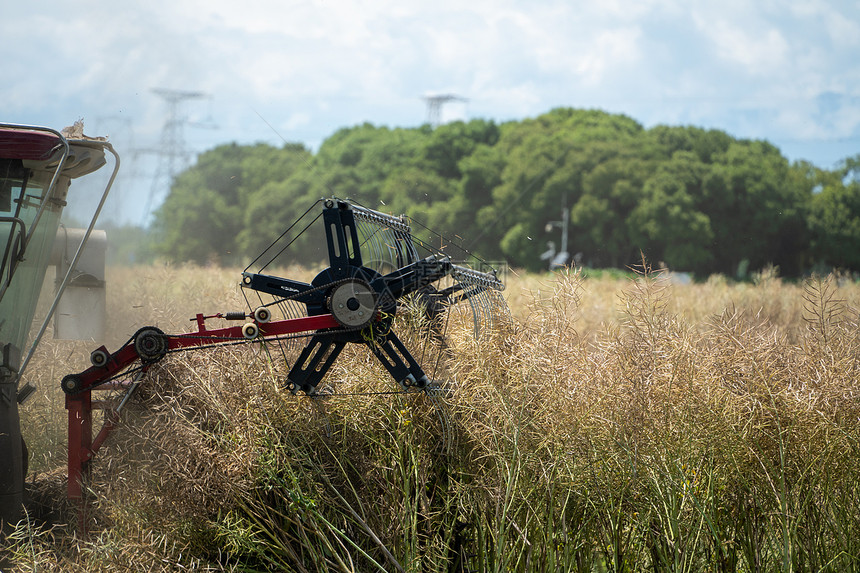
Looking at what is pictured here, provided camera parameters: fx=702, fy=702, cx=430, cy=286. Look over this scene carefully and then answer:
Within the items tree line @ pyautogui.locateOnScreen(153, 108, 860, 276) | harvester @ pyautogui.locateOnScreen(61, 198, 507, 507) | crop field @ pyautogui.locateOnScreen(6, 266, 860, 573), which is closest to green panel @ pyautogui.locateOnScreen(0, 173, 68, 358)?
harvester @ pyautogui.locateOnScreen(61, 198, 507, 507)

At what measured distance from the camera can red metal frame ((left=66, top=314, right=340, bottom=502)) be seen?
11.9 feet

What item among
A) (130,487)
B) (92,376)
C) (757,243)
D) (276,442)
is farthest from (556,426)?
(757,243)

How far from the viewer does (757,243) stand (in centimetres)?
2134

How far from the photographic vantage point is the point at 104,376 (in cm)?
375

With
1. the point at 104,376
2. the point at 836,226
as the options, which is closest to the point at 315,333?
the point at 104,376

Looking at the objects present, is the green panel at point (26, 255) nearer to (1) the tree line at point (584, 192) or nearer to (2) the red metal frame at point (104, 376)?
(2) the red metal frame at point (104, 376)

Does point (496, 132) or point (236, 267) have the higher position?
point (496, 132)

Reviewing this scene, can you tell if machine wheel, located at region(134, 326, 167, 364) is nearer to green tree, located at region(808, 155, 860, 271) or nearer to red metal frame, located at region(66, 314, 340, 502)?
red metal frame, located at region(66, 314, 340, 502)

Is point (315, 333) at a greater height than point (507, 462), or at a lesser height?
greater

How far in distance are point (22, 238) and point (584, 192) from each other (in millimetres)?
29967

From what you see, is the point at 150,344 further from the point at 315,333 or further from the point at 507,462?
the point at 507,462

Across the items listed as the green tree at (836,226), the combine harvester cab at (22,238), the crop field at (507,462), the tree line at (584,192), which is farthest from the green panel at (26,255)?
the green tree at (836,226)

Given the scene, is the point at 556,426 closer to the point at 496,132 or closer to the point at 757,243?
the point at 757,243

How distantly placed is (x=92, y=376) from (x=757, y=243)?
21.2 meters
